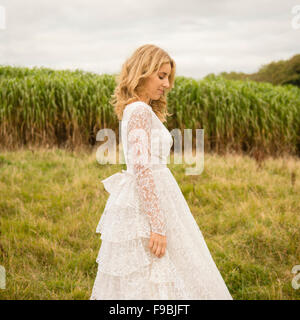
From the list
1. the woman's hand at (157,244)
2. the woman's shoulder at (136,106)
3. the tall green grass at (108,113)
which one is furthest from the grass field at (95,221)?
the woman's shoulder at (136,106)

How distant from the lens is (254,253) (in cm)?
323

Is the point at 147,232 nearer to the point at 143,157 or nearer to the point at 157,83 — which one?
the point at 143,157

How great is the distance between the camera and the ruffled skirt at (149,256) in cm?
174

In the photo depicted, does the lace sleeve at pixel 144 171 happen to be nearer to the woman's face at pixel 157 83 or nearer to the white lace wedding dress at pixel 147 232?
the white lace wedding dress at pixel 147 232

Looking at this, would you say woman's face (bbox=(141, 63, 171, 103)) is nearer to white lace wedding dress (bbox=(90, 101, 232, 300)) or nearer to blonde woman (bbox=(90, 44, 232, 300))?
blonde woman (bbox=(90, 44, 232, 300))

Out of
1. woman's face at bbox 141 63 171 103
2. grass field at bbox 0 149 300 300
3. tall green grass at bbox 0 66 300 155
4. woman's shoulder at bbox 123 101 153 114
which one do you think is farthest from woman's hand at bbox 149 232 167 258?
tall green grass at bbox 0 66 300 155

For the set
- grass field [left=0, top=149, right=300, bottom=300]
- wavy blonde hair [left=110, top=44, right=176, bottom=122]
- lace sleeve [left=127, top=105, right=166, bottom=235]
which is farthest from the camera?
grass field [left=0, top=149, right=300, bottom=300]

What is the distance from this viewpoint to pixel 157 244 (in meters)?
1.72

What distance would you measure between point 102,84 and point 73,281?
5.09m

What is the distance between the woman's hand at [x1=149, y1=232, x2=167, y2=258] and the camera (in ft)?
5.64

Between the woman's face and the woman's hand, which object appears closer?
the woman's hand

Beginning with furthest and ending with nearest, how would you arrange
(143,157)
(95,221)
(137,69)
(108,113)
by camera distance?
1. (108,113)
2. (95,221)
3. (137,69)
4. (143,157)

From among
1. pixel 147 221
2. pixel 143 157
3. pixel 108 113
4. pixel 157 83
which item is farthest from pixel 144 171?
pixel 108 113

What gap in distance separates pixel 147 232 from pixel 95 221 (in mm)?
2206
